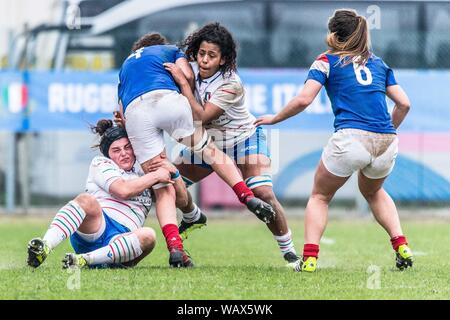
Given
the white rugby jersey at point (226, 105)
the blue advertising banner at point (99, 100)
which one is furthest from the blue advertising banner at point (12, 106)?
the white rugby jersey at point (226, 105)

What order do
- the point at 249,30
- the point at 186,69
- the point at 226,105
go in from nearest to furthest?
the point at 186,69
the point at 226,105
the point at 249,30

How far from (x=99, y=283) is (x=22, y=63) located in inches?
398

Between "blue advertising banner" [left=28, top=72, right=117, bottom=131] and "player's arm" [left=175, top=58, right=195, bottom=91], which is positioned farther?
"blue advertising banner" [left=28, top=72, right=117, bottom=131]

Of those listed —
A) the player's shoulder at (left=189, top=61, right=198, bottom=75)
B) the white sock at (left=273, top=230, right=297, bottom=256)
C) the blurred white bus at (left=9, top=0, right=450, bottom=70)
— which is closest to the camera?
the player's shoulder at (left=189, top=61, right=198, bottom=75)

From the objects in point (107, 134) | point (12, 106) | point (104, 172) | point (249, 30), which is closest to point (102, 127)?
point (107, 134)

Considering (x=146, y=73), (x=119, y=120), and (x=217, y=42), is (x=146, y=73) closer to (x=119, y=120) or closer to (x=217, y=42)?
(x=119, y=120)

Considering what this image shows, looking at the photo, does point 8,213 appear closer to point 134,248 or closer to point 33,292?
point 134,248

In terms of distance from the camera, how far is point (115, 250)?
7.59 metres

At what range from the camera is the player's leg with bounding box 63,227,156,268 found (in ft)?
24.9

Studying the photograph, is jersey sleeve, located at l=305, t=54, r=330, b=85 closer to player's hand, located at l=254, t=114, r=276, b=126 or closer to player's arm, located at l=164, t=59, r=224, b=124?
player's hand, located at l=254, t=114, r=276, b=126

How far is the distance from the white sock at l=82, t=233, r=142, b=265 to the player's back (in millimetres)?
1068

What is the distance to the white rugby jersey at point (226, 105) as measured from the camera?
823cm

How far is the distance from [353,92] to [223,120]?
1.24m

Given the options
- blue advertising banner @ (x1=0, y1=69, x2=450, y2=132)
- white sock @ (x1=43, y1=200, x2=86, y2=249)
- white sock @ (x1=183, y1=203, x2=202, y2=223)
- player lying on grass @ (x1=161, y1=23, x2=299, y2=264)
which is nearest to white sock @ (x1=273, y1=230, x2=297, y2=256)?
player lying on grass @ (x1=161, y1=23, x2=299, y2=264)
